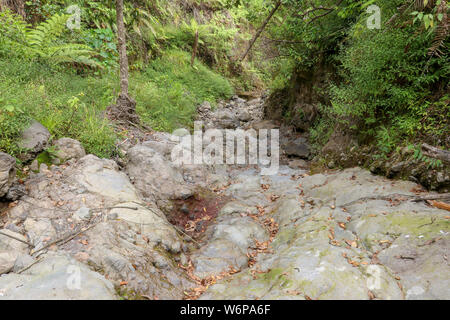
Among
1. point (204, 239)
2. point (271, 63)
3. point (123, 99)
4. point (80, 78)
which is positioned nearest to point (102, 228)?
point (204, 239)

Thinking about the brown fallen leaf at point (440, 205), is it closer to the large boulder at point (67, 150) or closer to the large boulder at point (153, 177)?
the large boulder at point (153, 177)

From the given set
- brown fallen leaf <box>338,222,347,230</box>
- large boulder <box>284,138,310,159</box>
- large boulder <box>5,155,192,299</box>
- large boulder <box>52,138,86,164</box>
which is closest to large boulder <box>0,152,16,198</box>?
large boulder <box>5,155,192,299</box>

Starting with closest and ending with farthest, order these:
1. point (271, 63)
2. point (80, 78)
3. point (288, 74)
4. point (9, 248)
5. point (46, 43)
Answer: point (9, 248) < point (46, 43) < point (80, 78) < point (288, 74) < point (271, 63)

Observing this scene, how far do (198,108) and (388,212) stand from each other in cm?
949

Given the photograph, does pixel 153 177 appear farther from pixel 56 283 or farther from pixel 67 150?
pixel 56 283

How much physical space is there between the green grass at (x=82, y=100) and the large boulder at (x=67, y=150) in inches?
10.4

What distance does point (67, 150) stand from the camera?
14.5 ft

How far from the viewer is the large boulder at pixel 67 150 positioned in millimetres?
4242

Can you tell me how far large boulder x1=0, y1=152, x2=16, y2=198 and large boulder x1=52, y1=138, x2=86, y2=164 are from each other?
89 centimetres

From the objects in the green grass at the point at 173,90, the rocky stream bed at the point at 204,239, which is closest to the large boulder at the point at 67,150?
the rocky stream bed at the point at 204,239

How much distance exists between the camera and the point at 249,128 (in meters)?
10.5

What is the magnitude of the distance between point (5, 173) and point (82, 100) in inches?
163
